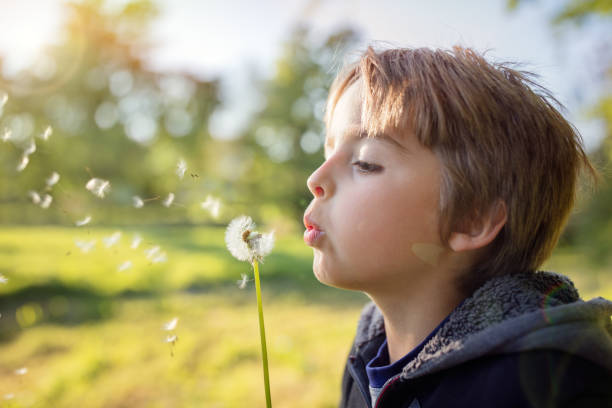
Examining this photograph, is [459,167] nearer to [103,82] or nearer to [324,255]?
[324,255]

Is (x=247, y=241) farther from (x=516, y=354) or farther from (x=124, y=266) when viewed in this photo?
(x=516, y=354)

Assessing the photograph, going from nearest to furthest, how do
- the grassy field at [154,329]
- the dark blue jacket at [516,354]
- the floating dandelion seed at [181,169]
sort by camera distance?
the dark blue jacket at [516,354] → the floating dandelion seed at [181,169] → the grassy field at [154,329]

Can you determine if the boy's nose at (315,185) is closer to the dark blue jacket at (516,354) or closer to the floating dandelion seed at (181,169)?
the floating dandelion seed at (181,169)

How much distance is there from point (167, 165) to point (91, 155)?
3.99 feet

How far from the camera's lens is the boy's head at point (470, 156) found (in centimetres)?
91

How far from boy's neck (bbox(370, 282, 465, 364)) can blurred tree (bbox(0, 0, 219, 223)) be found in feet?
5.74

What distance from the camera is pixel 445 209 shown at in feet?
3.03

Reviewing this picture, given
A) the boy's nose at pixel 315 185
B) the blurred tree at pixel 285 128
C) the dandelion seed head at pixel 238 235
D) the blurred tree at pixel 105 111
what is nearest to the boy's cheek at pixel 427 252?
the boy's nose at pixel 315 185

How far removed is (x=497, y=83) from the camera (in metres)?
0.96

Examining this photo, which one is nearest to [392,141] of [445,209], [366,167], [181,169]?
[366,167]

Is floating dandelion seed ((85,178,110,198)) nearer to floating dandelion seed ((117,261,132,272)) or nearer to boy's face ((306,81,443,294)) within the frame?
floating dandelion seed ((117,261,132,272))

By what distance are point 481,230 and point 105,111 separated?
5.38m

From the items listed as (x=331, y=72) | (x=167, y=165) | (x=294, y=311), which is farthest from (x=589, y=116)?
(x=167, y=165)

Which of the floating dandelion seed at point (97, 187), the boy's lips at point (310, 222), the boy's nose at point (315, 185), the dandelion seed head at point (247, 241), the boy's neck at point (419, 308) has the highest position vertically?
the floating dandelion seed at point (97, 187)
